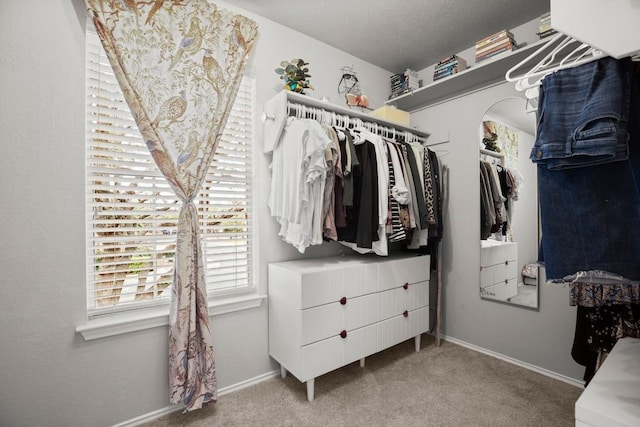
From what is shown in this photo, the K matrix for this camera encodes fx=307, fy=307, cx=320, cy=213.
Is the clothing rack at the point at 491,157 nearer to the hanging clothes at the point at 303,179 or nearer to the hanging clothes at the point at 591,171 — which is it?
the hanging clothes at the point at 303,179

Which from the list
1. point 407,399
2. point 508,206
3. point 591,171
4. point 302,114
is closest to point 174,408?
point 407,399

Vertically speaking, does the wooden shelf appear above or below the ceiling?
below

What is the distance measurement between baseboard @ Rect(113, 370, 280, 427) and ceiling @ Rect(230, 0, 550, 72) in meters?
2.55

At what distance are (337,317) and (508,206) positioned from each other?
5.19ft

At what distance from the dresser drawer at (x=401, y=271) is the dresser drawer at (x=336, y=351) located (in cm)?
34

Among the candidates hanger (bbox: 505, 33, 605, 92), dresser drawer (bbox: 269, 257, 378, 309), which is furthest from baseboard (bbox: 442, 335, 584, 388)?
hanger (bbox: 505, 33, 605, 92)

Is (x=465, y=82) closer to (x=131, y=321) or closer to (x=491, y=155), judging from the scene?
(x=491, y=155)

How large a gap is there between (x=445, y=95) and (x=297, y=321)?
2300mm

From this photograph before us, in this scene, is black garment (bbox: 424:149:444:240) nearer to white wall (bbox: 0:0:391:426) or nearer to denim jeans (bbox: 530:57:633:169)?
denim jeans (bbox: 530:57:633:169)

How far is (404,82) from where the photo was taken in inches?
111

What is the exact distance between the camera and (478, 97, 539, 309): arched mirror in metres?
2.24

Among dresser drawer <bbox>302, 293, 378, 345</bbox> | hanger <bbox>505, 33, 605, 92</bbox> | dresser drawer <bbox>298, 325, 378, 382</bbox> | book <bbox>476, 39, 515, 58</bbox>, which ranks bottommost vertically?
dresser drawer <bbox>298, 325, 378, 382</bbox>

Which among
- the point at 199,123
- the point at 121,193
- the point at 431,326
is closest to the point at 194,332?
the point at 121,193

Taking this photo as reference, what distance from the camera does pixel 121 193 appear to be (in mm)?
1729
